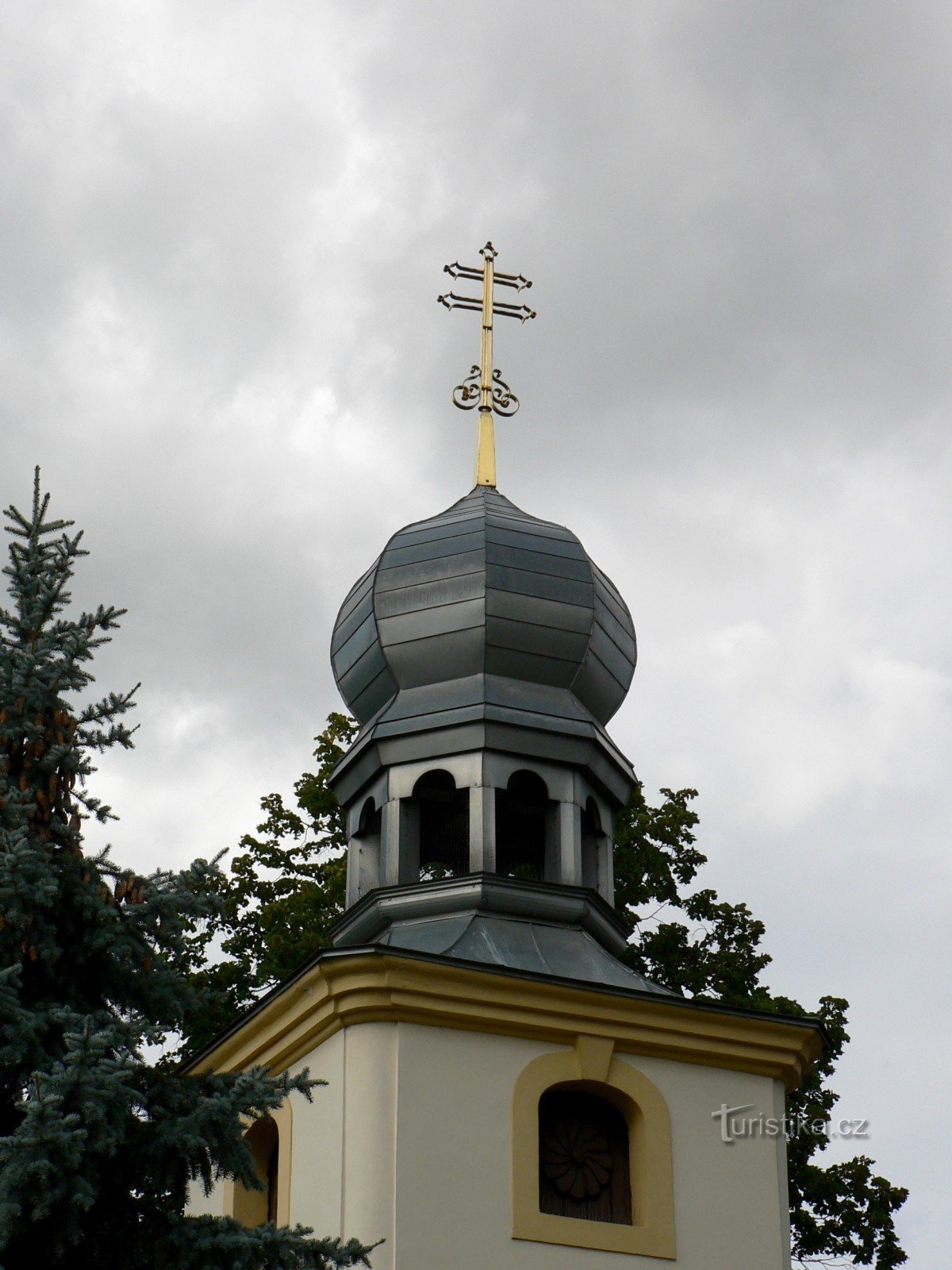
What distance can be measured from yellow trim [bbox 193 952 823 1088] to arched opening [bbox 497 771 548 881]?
2.44 metres

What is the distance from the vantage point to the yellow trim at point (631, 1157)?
1195cm

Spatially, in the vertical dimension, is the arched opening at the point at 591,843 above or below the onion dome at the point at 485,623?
below

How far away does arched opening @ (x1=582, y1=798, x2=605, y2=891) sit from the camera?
14.8m

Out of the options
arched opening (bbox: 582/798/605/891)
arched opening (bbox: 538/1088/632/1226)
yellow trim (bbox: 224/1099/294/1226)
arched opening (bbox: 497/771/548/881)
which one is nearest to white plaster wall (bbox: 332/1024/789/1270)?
arched opening (bbox: 538/1088/632/1226)

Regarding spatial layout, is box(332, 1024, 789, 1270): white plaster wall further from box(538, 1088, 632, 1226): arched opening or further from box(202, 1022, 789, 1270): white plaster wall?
box(538, 1088, 632, 1226): arched opening

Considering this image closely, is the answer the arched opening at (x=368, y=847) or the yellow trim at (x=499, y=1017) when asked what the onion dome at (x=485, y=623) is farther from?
the yellow trim at (x=499, y=1017)

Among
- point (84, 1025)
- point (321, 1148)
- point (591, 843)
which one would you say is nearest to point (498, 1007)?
point (321, 1148)

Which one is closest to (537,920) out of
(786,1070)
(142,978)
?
(786,1070)

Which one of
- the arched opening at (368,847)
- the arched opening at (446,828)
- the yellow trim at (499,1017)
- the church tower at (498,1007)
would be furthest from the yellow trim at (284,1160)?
the arched opening at (446,828)

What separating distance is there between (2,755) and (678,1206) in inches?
204

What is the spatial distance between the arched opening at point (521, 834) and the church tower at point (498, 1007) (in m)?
0.02

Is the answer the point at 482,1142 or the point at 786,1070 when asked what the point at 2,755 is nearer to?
the point at 482,1142

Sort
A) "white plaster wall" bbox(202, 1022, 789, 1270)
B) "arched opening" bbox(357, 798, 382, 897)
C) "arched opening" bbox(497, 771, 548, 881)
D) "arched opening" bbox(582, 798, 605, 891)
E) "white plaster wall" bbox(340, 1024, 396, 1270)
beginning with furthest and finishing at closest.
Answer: "arched opening" bbox(497, 771, 548, 881) → "arched opening" bbox(357, 798, 382, 897) → "arched opening" bbox(582, 798, 605, 891) → "white plaster wall" bbox(202, 1022, 789, 1270) → "white plaster wall" bbox(340, 1024, 396, 1270)

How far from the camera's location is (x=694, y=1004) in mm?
12938
